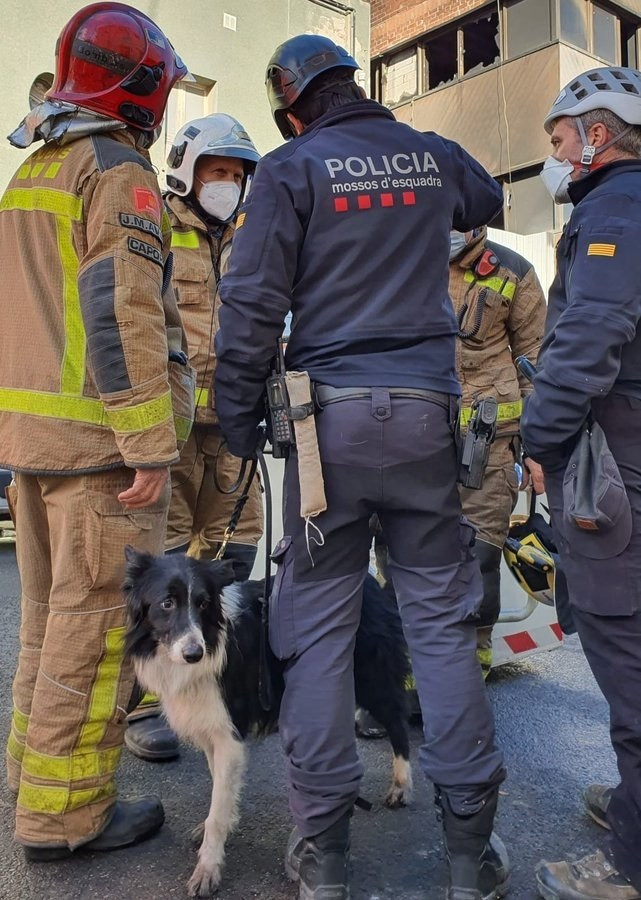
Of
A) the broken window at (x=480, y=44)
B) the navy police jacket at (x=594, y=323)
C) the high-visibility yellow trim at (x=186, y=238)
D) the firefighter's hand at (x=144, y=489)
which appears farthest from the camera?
the broken window at (x=480, y=44)

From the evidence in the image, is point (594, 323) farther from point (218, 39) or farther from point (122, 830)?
point (218, 39)

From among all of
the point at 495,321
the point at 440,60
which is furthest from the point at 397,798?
the point at 440,60

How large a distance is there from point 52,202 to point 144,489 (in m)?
0.98

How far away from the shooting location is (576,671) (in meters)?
4.45

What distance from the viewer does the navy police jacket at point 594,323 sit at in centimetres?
210

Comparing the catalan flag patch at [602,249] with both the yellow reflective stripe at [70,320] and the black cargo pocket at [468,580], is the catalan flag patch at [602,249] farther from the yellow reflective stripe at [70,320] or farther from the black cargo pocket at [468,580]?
the yellow reflective stripe at [70,320]

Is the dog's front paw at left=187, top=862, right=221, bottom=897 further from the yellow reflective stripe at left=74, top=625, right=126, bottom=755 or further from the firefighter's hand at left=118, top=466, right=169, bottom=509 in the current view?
the firefighter's hand at left=118, top=466, right=169, bottom=509

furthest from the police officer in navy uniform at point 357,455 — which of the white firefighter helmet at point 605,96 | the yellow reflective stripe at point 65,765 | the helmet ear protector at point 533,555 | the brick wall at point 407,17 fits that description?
the brick wall at point 407,17

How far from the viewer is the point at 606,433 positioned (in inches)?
88.8

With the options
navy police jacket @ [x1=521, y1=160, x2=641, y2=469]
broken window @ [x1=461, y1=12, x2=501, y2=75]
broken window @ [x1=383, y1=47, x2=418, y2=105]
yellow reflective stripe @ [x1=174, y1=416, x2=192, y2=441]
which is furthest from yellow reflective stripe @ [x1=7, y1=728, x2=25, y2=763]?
broken window @ [x1=383, y1=47, x2=418, y2=105]

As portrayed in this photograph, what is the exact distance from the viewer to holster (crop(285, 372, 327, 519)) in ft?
7.21

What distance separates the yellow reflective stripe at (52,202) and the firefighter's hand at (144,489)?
853 millimetres

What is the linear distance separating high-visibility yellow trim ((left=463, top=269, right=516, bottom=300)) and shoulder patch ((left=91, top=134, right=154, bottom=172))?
77.0 inches

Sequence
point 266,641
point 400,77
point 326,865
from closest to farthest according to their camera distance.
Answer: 1. point 326,865
2. point 266,641
3. point 400,77
